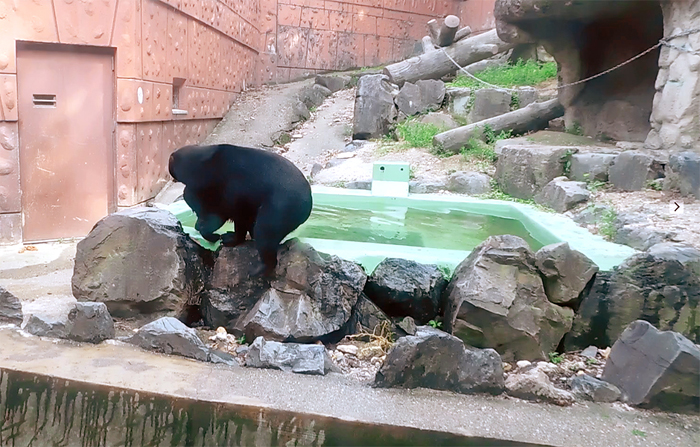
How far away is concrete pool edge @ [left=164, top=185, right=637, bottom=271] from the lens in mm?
4152

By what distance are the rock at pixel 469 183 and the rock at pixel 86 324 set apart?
588 centimetres

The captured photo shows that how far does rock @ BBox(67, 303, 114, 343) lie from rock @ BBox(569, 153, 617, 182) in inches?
230

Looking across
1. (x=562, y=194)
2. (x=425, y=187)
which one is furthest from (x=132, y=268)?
(x=425, y=187)

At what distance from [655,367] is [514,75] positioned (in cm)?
1073

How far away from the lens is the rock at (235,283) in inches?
148

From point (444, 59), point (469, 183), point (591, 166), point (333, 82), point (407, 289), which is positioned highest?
point (444, 59)

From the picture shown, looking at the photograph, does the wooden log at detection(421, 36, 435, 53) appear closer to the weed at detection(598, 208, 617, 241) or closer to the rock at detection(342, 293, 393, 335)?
the weed at detection(598, 208, 617, 241)

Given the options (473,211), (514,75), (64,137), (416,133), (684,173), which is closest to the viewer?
(684,173)

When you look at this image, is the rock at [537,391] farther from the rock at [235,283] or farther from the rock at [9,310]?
the rock at [9,310]

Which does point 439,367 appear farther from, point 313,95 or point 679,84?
point 313,95

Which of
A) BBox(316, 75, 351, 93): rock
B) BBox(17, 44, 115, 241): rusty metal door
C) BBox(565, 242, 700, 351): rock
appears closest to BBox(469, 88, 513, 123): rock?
BBox(316, 75, 351, 93): rock

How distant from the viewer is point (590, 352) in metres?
3.42

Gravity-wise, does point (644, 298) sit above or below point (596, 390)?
above

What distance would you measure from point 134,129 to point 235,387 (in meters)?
5.17
